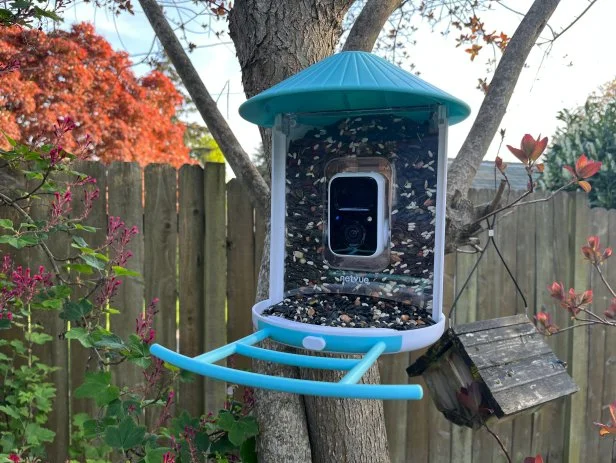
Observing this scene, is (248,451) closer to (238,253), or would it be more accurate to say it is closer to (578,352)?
(238,253)

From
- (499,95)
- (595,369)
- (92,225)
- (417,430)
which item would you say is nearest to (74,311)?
(92,225)

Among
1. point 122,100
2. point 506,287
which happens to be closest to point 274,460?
point 506,287

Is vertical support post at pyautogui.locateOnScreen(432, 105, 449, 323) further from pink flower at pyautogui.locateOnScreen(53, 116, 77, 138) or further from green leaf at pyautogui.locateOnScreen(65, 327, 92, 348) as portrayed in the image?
pink flower at pyautogui.locateOnScreen(53, 116, 77, 138)

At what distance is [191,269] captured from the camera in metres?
2.43

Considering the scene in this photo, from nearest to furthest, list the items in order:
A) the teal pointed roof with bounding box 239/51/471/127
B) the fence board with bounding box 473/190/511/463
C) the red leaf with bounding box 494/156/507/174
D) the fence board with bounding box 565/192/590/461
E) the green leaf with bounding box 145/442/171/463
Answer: the teal pointed roof with bounding box 239/51/471/127 < the green leaf with bounding box 145/442/171/463 < the red leaf with bounding box 494/156/507/174 < the fence board with bounding box 473/190/511/463 < the fence board with bounding box 565/192/590/461

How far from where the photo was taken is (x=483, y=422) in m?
1.46

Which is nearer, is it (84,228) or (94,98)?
(84,228)

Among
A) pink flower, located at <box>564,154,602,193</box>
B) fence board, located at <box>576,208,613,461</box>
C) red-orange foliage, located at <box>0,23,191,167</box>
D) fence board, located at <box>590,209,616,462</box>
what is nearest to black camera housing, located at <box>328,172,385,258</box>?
pink flower, located at <box>564,154,602,193</box>

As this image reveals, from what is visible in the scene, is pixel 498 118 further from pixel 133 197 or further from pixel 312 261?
pixel 133 197

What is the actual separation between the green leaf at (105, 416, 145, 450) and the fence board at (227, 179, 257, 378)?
1.02m

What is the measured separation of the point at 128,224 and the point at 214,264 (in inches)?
16.9

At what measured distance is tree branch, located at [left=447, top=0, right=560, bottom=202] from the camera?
1793 mm

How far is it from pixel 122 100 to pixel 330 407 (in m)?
8.14

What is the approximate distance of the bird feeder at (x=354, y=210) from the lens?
1.19 meters
